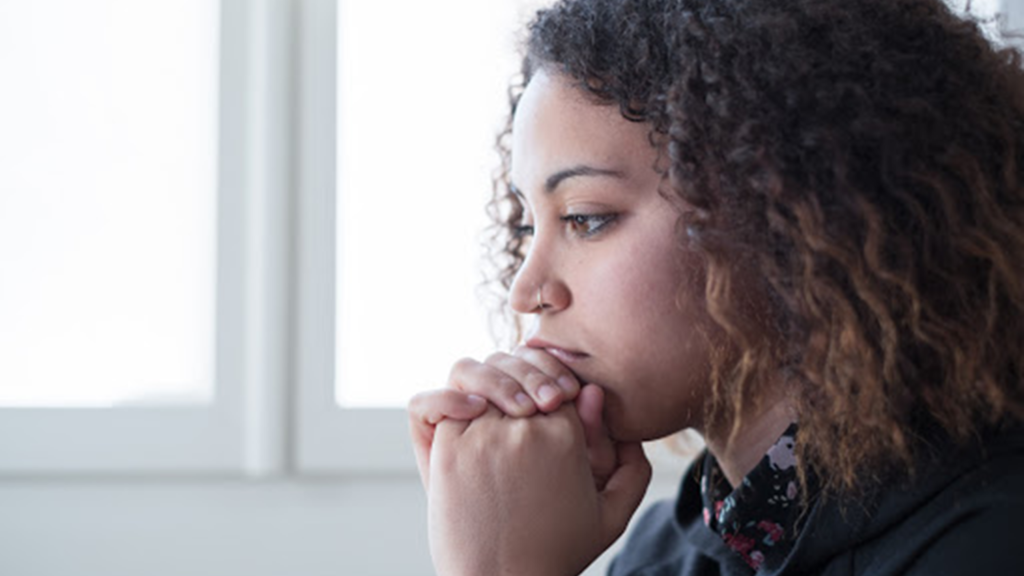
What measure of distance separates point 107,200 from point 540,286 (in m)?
0.86

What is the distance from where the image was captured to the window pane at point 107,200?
154 centimetres

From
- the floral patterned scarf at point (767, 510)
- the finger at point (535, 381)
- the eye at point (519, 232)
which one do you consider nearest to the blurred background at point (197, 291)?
the eye at point (519, 232)

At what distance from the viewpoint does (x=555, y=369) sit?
971mm

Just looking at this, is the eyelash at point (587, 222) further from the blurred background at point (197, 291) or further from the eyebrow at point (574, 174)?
the blurred background at point (197, 291)

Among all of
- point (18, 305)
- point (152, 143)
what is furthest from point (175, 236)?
point (18, 305)

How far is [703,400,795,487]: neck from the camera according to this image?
966 mm

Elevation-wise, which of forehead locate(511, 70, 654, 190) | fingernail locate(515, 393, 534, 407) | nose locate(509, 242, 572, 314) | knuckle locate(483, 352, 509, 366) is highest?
forehead locate(511, 70, 654, 190)

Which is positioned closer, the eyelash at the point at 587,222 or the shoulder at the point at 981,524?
the shoulder at the point at 981,524

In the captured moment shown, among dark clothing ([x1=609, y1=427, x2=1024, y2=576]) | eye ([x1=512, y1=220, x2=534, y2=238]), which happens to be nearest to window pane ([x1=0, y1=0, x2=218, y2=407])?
eye ([x1=512, y1=220, x2=534, y2=238])

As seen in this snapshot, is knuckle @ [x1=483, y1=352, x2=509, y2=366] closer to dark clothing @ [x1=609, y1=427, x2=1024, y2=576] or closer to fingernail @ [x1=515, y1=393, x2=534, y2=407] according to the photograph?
fingernail @ [x1=515, y1=393, x2=534, y2=407]

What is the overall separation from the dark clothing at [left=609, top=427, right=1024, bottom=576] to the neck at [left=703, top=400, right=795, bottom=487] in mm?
80

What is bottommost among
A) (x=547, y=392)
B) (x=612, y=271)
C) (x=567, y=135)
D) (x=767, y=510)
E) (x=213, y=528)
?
(x=213, y=528)

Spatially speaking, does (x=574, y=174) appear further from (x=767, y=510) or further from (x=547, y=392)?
Answer: (x=767, y=510)

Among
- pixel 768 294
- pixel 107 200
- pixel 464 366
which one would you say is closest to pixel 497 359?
pixel 464 366
